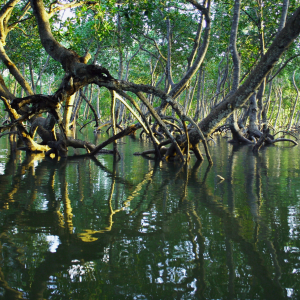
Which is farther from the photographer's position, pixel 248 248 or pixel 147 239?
pixel 147 239

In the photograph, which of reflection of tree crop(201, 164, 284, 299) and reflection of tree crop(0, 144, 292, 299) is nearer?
reflection of tree crop(201, 164, 284, 299)

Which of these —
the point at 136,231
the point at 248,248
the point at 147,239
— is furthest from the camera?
the point at 136,231

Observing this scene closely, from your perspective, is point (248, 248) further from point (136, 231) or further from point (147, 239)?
point (136, 231)

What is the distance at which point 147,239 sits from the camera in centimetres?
350

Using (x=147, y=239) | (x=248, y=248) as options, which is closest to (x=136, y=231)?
(x=147, y=239)

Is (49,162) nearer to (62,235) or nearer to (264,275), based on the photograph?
(62,235)

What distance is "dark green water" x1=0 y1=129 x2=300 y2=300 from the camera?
2582mm

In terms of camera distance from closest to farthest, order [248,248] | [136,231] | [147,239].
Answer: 1. [248,248]
2. [147,239]
3. [136,231]

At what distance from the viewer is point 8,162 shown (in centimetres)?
897

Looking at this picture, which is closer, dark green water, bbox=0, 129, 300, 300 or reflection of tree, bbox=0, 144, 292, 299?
dark green water, bbox=0, 129, 300, 300

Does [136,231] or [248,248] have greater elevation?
[136,231]

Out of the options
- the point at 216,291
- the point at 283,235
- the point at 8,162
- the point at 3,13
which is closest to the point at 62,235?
the point at 216,291

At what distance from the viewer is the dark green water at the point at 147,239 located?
2.58 m

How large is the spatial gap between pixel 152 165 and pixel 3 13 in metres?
5.76
